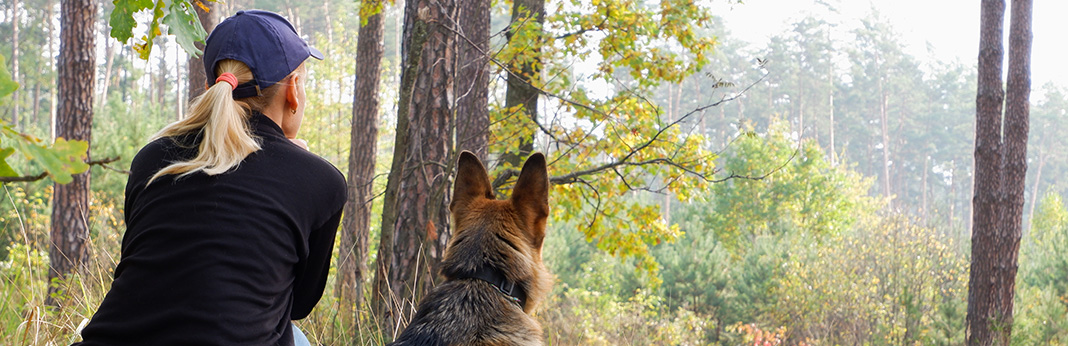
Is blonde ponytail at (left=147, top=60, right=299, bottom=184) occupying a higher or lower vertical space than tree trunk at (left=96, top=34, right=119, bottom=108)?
lower

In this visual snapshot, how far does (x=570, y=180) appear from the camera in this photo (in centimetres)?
649

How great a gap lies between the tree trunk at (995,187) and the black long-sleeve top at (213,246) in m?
10.5

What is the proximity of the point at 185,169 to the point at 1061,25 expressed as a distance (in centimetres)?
7031

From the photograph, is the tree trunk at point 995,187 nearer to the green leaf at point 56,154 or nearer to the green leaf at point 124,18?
the green leaf at point 124,18

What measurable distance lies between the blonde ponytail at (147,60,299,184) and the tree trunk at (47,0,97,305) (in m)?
6.35

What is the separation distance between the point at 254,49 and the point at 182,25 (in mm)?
393

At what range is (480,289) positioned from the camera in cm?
247

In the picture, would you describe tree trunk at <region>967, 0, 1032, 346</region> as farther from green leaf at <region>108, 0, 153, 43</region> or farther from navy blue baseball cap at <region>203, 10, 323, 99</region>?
green leaf at <region>108, 0, 153, 43</region>

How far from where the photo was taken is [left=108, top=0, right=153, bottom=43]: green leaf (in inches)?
74.9

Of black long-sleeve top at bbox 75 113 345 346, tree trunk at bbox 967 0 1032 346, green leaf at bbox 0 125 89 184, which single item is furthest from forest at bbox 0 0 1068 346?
black long-sleeve top at bbox 75 113 345 346

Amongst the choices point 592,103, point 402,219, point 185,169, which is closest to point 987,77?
point 592,103

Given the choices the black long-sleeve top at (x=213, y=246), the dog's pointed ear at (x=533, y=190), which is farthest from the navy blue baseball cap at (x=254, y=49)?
the dog's pointed ear at (x=533, y=190)

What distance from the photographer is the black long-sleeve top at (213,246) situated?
1856mm

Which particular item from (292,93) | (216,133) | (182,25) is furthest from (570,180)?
(182,25)
